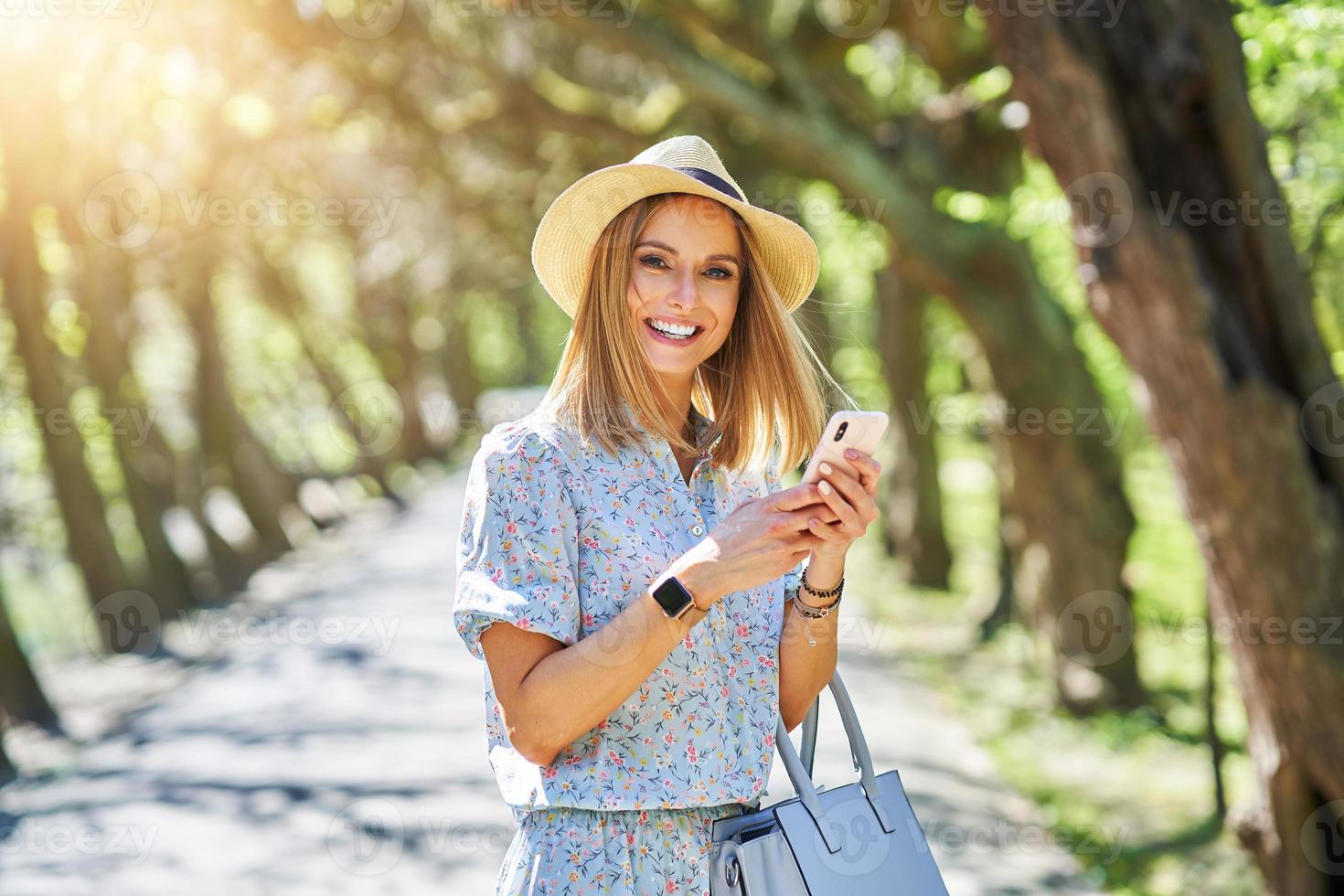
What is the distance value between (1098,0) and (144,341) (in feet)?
89.4

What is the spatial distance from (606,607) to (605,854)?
467 mm

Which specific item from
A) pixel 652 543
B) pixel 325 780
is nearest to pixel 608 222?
pixel 652 543

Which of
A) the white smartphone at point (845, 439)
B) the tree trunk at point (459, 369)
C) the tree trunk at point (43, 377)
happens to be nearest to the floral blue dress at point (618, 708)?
the white smartphone at point (845, 439)

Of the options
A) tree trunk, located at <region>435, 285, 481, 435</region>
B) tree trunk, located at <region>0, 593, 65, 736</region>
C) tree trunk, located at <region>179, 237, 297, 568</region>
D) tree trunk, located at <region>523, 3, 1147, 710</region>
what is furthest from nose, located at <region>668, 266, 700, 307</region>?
tree trunk, located at <region>435, 285, 481, 435</region>

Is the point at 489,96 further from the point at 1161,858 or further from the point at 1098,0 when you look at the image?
the point at 1161,858

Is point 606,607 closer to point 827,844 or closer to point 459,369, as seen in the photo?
point 827,844

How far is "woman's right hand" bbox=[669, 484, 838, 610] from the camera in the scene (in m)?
2.50

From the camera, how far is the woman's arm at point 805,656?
2.93 meters

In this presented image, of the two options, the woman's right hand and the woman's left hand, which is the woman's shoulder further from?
the woman's left hand

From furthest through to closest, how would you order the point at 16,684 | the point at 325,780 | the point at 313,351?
the point at 313,351, the point at 16,684, the point at 325,780

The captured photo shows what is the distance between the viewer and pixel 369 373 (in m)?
46.5

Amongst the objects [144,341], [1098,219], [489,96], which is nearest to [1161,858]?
[1098,219]

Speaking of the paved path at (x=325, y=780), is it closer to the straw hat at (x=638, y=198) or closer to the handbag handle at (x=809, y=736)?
the handbag handle at (x=809, y=736)

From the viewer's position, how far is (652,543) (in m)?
2.76
